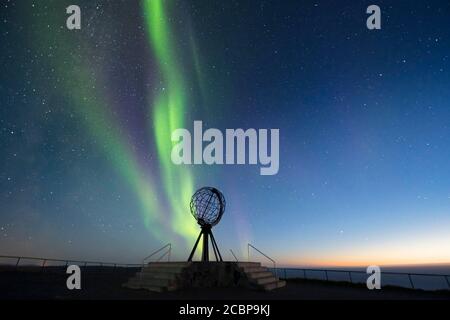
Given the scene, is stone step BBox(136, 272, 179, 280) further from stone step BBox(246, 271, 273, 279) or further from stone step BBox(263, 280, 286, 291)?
stone step BBox(263, 280, 286, 291)

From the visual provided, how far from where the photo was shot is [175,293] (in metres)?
16.8

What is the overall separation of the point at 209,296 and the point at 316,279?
38.3 ft

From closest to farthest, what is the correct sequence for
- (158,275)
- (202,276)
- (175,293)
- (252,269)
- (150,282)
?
(175,293)
(150,282)
(158,275)
(202,276)
(252,269)

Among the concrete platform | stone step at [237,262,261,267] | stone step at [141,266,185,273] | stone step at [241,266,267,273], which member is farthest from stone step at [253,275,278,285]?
stone step at [141,266,185,273]

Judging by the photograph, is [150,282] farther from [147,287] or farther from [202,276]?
[202,276]

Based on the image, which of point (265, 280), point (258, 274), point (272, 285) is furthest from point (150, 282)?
point (272, 285)

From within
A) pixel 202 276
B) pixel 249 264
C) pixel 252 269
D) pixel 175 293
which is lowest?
pixel 175 293

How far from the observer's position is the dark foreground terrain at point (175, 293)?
1477 cm

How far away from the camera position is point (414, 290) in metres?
18.9

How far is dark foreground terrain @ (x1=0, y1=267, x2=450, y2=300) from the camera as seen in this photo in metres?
14.8

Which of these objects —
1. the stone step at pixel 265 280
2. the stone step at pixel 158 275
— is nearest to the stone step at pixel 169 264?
the stone step at pixel 158 275
